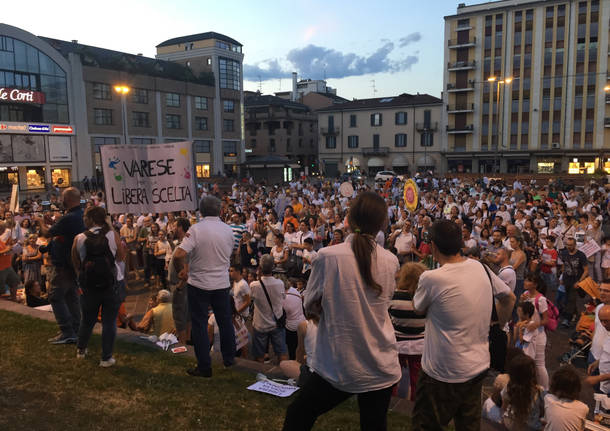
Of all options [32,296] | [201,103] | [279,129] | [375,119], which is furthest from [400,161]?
[32,296]

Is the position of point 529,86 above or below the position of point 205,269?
above

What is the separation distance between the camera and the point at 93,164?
151ft

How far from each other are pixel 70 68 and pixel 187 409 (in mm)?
47362

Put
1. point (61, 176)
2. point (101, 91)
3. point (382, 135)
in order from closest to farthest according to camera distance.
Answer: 1. point (61, 176)
2. point (101, 91)
3. point (382, 135)

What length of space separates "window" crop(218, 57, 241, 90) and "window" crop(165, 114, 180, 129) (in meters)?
8.62

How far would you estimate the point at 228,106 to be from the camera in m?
61.6

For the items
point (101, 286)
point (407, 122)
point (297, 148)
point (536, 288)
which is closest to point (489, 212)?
point (536, 288)

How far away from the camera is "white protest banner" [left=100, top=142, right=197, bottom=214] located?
24.4ft

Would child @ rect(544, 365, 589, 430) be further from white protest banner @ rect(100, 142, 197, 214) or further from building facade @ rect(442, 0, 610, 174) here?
building facade @ rect(442, 0, 610, 174)

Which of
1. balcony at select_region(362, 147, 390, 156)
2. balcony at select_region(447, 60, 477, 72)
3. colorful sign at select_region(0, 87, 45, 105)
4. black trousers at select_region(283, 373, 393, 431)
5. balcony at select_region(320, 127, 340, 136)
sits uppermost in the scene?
balcony at select_region(447, 60, 477, 72)

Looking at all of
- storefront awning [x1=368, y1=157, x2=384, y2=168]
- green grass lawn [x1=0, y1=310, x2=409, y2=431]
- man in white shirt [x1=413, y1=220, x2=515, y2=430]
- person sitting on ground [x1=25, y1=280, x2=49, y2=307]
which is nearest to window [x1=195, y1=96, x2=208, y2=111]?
storefront awning [x1=368, y1=157, x2=384, y2=168]

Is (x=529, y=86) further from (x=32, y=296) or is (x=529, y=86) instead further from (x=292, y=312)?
(x=32, y=296)

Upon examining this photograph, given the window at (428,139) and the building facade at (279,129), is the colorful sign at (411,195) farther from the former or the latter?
the building facade at (279,129)

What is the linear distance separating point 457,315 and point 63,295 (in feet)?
16.0
